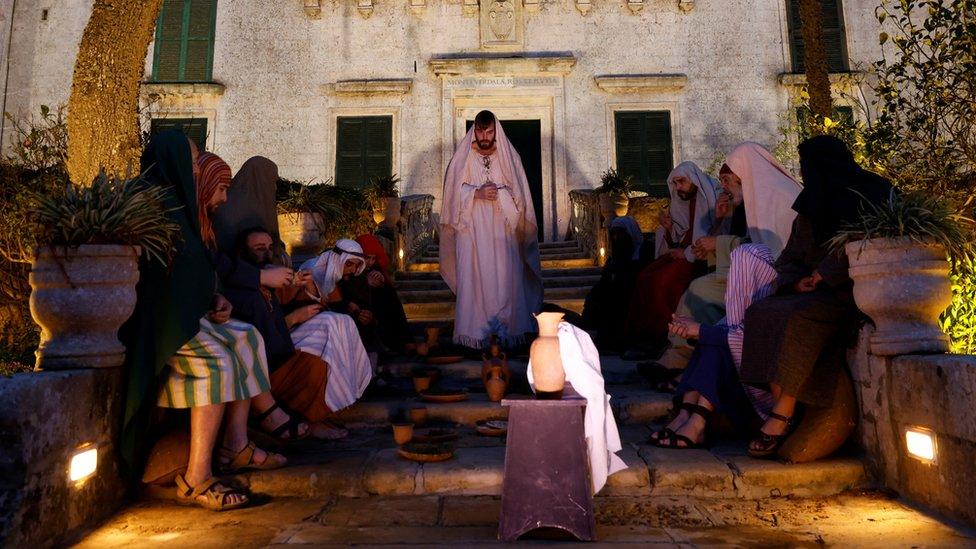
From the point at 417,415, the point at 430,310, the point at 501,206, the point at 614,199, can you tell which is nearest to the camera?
the point at 417,415

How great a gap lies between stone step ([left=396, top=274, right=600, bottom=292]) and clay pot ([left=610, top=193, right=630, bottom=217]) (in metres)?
1.33

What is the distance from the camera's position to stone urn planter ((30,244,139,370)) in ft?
8.86

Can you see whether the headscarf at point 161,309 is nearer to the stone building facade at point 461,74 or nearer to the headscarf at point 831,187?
the headscarf at point 831,187

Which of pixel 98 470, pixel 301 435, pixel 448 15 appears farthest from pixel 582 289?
pixel 448 15

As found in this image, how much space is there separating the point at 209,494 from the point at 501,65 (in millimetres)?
10807

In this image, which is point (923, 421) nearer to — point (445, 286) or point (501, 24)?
point (445, 286)

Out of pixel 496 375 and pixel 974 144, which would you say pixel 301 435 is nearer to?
pixel 496 375

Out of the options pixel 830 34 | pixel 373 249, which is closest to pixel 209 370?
pixel 373 249

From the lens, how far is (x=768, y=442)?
3.31 metres

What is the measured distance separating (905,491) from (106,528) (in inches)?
145

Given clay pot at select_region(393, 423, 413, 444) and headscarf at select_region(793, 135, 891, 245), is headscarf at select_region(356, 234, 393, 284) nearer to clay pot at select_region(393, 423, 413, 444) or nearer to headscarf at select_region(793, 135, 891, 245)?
clay pot at select_region(393, 423, 413, 444)

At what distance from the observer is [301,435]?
3652 mm

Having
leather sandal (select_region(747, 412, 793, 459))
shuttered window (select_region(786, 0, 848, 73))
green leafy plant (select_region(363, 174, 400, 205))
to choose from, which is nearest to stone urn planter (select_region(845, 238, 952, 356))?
leather sandal (select_region(747, 412, 793, 459))

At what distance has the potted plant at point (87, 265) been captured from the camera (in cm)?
270
